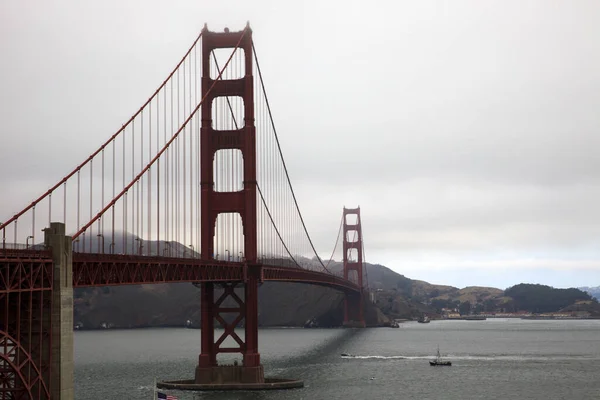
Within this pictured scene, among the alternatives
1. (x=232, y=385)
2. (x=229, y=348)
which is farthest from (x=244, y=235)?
(x=232, y=385)

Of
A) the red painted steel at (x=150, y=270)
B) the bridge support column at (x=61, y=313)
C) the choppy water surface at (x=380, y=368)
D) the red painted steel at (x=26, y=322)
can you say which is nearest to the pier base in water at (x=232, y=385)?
the choppy water surface at (x=380, y=368)

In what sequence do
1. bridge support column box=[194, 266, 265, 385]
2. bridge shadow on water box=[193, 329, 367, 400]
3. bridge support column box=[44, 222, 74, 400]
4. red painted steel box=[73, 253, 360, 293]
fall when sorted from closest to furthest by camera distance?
bridge support column box=[44, 222, 74, 400] → red painted steel box=[73, 253, 360, 293] → bridge shadow on water box=[193, 329, 367, 400] → bridge support column box=[194, 266, 265, 385]

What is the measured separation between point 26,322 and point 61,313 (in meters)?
1.79

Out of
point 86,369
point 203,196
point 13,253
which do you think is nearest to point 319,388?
point 203,196

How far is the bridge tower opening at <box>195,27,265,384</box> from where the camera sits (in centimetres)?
7644

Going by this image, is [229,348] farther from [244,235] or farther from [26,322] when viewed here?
[26,322]

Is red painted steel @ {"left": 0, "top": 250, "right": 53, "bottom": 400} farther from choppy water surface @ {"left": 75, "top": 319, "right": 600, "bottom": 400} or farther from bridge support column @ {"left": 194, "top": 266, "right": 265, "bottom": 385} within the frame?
bridge support column @ {"left": 194, "top": 266, "right": 265, "bottom": 385}

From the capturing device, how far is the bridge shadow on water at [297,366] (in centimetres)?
7256

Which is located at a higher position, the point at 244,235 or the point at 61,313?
the point at 244,235

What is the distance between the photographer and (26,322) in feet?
134

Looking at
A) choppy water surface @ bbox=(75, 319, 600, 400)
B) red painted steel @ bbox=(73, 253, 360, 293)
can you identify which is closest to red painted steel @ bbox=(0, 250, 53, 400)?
red painted steel @ bbox=(73, 253, 360, 293)

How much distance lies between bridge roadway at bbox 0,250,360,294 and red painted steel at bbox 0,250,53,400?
268mm

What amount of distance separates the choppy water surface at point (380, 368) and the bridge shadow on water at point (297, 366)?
11 centimetres

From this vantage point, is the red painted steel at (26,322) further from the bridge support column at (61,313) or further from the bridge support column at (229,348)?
the bridge support column at (229,348)
